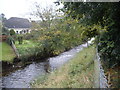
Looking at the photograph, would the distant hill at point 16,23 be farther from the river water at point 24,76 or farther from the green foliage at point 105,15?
the green foliage at point 105,15

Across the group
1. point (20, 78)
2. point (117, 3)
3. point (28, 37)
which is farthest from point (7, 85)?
point (28, 37)

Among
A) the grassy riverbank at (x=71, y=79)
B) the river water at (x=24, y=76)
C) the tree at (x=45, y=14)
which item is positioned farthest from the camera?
the tree at (x=45, y=14)

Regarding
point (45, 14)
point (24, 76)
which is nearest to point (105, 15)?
point (24, 76)

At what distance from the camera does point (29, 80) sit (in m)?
8.50

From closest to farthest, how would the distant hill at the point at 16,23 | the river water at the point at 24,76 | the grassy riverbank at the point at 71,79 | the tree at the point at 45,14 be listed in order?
the grassy riverbank at the point at 71,79
the river water at the point at 24,76
the tree at the point at 45,14
the distant hill at the point at 16,23

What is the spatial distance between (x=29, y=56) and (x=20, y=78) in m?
4.17

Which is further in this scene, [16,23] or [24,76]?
[16,23]

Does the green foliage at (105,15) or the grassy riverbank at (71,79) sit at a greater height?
the green foliage at (105,15)

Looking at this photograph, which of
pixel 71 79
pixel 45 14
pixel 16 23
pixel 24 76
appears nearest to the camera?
pixel 71 79

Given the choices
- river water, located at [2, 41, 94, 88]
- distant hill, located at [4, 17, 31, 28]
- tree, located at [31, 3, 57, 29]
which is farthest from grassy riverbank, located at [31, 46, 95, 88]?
distant hill, located at [4, 17, 31, 28]

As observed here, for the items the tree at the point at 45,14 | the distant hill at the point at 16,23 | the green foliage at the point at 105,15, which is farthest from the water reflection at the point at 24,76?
the distant hill at the point at 16,23

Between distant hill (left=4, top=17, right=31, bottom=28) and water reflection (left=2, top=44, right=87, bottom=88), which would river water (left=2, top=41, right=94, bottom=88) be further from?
distant hill (left=4, top=17, right=31, bottom=28)

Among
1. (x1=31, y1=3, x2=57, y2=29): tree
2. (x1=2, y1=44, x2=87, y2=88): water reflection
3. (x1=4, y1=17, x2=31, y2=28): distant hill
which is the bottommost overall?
(x1=2, y1=44, x2=87, y2=88): water reflection

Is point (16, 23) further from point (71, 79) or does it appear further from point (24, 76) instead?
point (71, 79)
